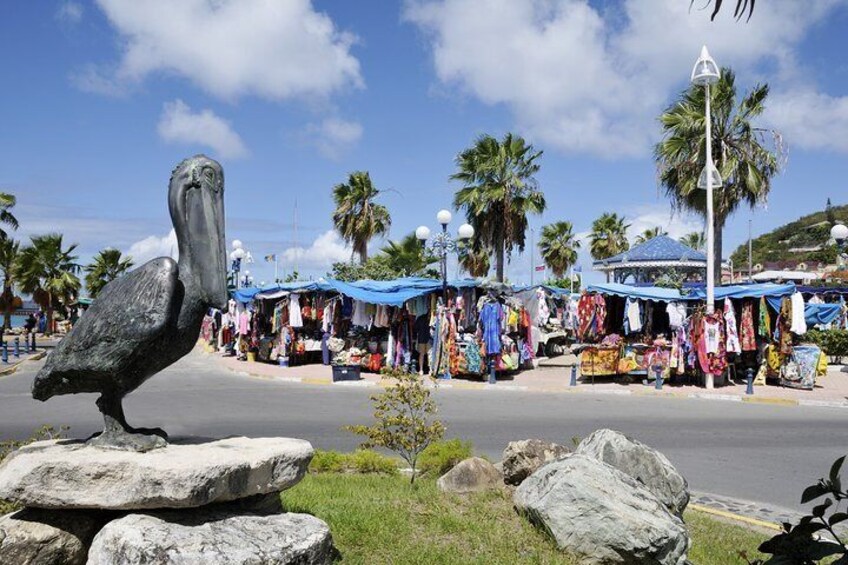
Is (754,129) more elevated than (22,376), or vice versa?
(754,129)

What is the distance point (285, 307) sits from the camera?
22.3m

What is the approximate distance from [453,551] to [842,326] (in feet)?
85.7

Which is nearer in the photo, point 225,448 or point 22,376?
point 225,448

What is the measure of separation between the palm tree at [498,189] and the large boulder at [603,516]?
816 inches

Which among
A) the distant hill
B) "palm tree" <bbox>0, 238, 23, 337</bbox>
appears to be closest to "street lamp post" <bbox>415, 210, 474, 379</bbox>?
"palm tree" <bbox>0, 238, 23, 337</bbox>

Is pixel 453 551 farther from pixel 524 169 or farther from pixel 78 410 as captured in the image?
pixel 524 169

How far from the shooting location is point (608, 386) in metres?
17.3

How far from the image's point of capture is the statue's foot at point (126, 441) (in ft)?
15.0

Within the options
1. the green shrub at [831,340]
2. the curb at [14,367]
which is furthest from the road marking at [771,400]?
the curb at [14,367]

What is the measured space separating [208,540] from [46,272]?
4161 cm

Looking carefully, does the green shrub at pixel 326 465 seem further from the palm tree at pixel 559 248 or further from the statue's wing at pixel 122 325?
the palm tree at pixel 559 248

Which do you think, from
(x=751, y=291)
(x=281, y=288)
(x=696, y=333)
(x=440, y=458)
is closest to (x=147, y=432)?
(x=440, y=458)

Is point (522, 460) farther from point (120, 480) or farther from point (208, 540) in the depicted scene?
point (120, 480)

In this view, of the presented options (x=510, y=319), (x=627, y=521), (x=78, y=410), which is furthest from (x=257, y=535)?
(x=510, y=319)
